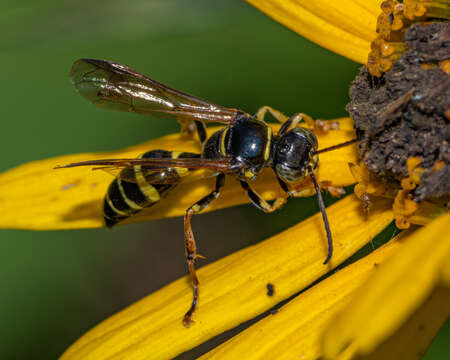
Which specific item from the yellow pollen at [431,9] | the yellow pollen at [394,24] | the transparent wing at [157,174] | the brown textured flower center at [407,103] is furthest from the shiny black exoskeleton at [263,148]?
the yellow pollen at [431,9]

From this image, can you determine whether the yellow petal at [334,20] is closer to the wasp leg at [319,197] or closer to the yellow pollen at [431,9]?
the yellow pollen at [431,9]

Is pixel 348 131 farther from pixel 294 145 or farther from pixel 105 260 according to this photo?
pixel 105 260

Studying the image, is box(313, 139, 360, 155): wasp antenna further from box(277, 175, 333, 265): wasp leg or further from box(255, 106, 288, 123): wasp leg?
box(255, 106, 288, 123): wasp leg

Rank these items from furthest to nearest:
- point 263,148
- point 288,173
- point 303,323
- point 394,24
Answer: point 263,148 < point 288,173 < point 394,24 < point 303,323

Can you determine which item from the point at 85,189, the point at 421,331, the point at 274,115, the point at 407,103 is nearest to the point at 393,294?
the point at 421,331

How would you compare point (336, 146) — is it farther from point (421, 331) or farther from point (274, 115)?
point (421, 331)

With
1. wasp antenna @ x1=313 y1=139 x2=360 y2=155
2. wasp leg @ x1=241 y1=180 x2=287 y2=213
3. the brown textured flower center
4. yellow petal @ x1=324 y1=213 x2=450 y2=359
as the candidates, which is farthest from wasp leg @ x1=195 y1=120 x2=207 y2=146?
yellow petal @ x1=324 y1=213 x2=450 y2=359

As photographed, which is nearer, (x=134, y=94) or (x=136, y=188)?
(x=136, y=188)

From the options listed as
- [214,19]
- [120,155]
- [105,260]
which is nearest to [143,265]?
[105,260]
